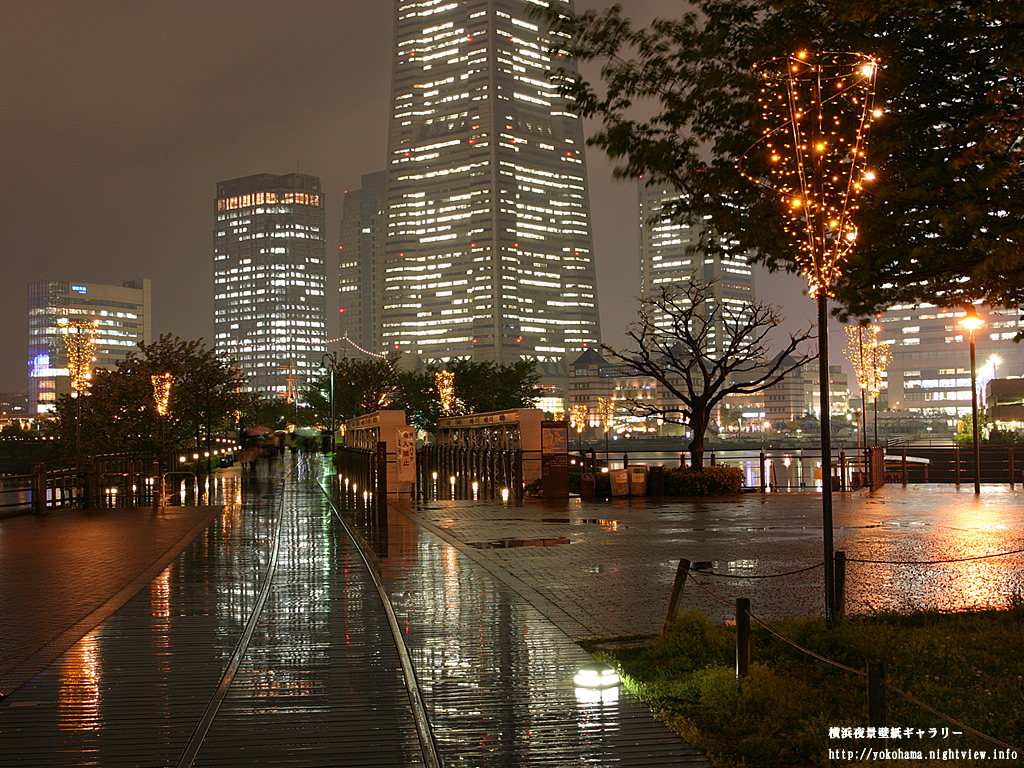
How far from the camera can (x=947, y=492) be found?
28.4 m

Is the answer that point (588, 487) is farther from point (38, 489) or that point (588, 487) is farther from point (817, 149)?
point (817, 149)

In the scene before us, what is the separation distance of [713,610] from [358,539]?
8610 millimetres

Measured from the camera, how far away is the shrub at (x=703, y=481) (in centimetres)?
2741

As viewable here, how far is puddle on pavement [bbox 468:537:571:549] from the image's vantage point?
16277mm

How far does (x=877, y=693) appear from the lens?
499 cm

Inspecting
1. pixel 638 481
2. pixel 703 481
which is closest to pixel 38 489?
pixel 638 481

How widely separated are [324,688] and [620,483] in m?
19.7

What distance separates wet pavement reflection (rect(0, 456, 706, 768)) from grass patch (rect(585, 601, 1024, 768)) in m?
0.42

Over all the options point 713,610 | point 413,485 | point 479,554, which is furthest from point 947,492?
point 713,610

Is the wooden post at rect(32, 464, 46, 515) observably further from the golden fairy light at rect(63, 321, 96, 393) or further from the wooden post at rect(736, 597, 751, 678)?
the golden fairy light at rect(63, 321, 96, 393)

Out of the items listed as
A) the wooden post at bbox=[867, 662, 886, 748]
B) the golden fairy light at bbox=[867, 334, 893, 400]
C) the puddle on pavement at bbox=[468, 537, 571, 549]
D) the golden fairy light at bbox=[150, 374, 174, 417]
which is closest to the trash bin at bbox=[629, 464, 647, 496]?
the puddle on pavement at bbox=[468, 537, 571, 549]

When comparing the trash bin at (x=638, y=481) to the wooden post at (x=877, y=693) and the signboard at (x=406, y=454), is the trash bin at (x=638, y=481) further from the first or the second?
the wooden post at (x=877, y=693)

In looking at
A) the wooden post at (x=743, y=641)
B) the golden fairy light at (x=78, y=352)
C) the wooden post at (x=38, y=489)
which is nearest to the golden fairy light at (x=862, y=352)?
the wooden post at (x=38, y=489)

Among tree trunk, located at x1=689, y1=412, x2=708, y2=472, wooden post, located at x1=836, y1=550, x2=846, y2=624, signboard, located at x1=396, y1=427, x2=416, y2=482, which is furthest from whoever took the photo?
tree trunk, located at x1=689, y1=412, x2=708, y2=472
